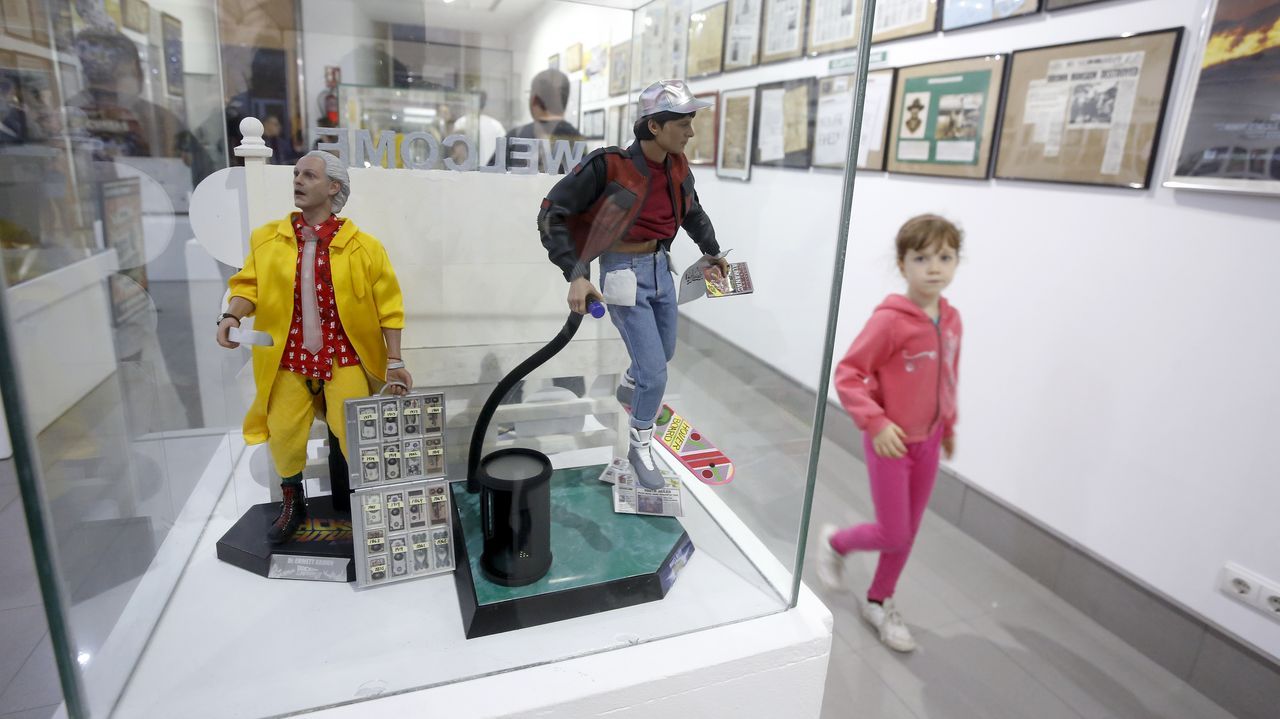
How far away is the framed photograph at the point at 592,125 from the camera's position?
47.3 inches

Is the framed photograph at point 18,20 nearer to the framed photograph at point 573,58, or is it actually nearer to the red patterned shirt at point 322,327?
the red patterned shirt at point 322,327

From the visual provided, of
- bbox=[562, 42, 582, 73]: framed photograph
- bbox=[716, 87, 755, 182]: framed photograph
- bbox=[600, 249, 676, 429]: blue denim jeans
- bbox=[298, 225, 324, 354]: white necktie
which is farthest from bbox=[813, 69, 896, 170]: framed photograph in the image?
bbox=[298, 225, 324, 354]: white necktie

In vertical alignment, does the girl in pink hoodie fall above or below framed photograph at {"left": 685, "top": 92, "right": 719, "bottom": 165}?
below

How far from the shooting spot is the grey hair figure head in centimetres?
98

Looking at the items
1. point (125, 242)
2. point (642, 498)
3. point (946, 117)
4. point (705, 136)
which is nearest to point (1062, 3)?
point (946, 117)

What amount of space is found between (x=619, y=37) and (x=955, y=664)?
5.19ft

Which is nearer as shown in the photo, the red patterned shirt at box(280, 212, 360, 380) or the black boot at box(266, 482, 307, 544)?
the red patterned shirt at box(280, 212, 360, 380)

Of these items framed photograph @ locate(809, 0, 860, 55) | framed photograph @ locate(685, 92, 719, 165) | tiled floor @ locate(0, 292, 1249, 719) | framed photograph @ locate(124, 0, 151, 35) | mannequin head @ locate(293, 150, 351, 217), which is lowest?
tiled floor @ locate(0, 292, 1249, 719)

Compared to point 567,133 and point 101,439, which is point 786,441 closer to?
point 567,133

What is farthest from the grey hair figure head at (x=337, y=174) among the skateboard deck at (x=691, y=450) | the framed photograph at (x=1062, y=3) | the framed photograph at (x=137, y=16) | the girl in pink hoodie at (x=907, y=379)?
the framed photograph at (x=1062, y=3)

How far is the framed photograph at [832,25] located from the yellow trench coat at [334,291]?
0.72 metres

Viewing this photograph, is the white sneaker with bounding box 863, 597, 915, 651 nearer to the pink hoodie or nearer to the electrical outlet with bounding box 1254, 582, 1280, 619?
the pink hoodie

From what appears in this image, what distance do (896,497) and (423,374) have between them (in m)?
1.09

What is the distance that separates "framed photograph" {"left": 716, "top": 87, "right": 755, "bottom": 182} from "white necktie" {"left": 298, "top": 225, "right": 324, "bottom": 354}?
26.0 inches
